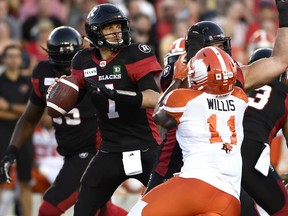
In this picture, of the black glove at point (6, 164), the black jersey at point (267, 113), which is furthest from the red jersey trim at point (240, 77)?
the black glove at point (6, 164)

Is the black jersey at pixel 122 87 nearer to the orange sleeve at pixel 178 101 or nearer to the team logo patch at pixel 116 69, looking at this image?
the team logo patch at pixel 116 69

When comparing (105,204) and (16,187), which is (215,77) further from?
(16,187)

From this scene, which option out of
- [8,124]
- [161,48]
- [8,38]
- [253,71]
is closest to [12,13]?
[8,38]

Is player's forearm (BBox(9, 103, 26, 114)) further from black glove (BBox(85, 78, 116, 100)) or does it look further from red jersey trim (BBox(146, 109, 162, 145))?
black glove (BBox(85, 78, 116, 100))

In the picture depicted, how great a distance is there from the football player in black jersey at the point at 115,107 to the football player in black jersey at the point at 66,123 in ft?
2.63

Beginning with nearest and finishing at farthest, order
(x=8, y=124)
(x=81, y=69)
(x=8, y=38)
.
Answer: (x=81, y=69), (x=8, y=124), (x=8, y=38)

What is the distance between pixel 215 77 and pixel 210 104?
0.54ft

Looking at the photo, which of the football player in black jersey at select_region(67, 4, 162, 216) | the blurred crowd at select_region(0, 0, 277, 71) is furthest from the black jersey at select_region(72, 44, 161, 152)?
the blurred crowd at select_region(0, 0, 277, 71)

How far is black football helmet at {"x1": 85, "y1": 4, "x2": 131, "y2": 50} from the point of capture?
677cm

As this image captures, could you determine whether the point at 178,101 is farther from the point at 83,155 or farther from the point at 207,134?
the point at 83,155

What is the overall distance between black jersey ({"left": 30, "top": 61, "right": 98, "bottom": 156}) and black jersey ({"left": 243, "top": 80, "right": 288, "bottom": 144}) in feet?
4.46

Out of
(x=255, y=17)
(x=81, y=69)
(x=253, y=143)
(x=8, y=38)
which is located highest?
(x=81, y=69)

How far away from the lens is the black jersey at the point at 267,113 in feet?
23.3

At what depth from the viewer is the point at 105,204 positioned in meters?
7.27
